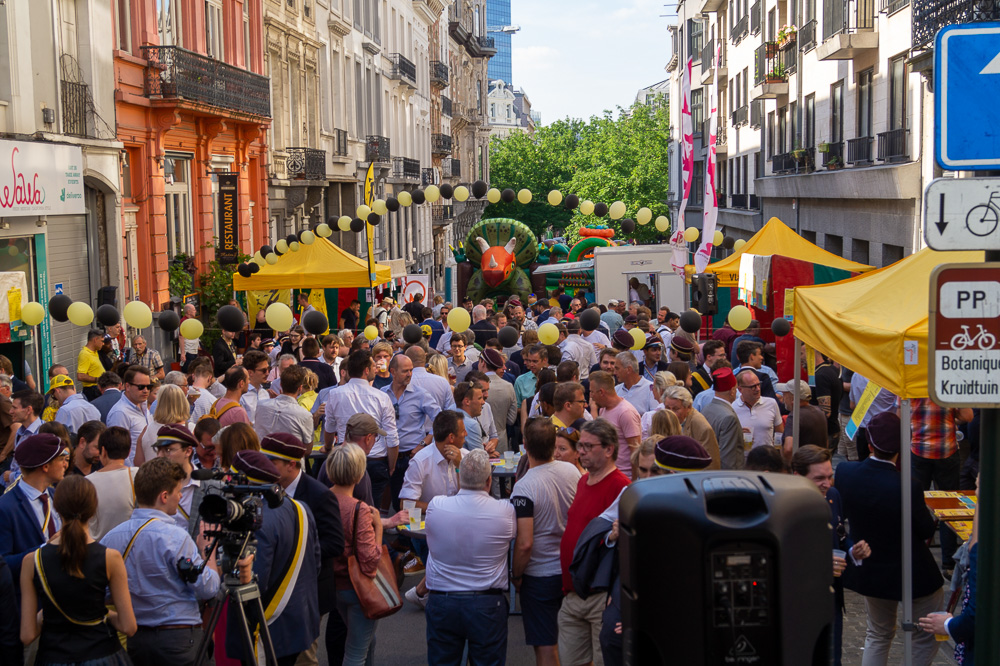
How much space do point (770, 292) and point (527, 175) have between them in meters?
62.2

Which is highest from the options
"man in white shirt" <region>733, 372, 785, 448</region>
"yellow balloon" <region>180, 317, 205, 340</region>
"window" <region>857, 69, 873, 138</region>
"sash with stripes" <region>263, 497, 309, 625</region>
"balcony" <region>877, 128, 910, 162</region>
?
"window" <region>857, 69, 873, 138</region>

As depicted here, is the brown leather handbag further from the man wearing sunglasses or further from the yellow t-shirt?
the yellow t-shirt

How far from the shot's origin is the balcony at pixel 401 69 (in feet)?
149

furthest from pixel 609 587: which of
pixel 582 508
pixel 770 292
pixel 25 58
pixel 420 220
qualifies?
pixel 420 220

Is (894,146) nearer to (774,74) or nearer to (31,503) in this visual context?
(774,74)

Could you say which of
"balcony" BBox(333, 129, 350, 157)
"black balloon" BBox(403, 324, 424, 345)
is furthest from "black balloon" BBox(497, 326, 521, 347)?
"balcony" BBox(333, 129, 350, 157)

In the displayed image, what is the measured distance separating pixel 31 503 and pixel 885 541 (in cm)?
493

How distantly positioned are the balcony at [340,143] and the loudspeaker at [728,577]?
3284cm

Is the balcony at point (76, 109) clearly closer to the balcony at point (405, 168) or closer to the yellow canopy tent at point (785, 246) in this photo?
the yellow canopy tent at point (785, 246)

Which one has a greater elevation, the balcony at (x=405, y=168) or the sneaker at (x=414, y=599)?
the balcony at (x=405, y=168)

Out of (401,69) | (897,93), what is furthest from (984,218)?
(401,69)

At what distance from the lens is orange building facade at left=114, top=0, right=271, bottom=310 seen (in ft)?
64.3

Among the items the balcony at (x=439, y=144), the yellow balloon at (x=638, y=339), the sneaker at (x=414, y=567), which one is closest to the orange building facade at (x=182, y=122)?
the yellow balloon at (x=638, y=339)

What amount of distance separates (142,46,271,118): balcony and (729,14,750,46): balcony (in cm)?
2044
